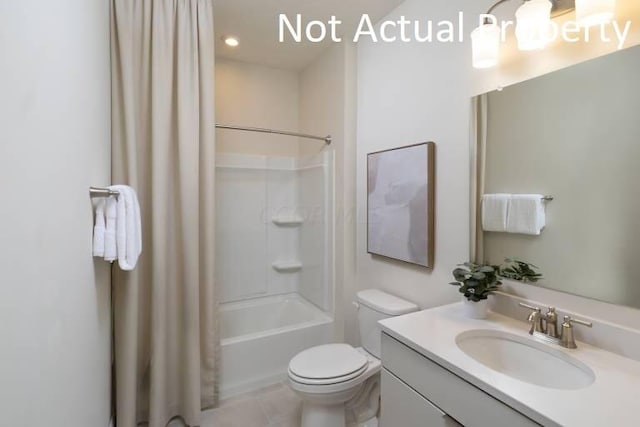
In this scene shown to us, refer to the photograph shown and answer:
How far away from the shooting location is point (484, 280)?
1289 mm

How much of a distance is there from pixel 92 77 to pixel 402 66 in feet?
5.39

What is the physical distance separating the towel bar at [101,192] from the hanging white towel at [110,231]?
0.08 feet

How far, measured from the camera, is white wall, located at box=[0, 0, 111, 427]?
1.90 ft

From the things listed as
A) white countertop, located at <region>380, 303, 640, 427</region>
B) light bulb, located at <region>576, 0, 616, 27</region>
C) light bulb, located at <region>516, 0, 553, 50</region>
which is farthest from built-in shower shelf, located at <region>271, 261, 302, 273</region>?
light bulb, located at <region>576, 0, 616, 27</region>

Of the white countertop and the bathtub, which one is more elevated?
the white countertop

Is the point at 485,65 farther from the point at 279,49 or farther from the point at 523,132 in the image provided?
the point at 279,49

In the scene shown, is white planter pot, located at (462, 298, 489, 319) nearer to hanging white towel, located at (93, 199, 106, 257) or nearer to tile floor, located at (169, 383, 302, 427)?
tile floor, located at (169, 383, 302, 427)

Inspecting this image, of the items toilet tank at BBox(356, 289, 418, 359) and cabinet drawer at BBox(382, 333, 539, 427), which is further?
toilet tank at BBox(356, 289, 418, 359)

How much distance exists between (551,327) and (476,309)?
26cm

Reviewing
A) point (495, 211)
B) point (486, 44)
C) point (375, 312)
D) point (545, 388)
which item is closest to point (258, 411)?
point (375, 312)

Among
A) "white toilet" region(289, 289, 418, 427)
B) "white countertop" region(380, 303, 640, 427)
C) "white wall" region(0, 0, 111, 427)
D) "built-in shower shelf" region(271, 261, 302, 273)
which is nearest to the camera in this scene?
"white wall" region(0, 0, 111, 427)

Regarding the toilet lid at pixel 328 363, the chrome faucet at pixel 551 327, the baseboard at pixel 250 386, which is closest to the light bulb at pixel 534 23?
the chrome faucet at pixel 551 327

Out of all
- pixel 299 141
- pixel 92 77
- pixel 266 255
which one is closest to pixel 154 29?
pixel 92 77

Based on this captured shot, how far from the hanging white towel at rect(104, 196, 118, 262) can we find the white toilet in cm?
106
